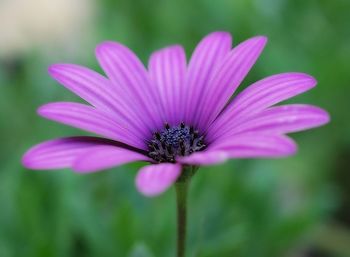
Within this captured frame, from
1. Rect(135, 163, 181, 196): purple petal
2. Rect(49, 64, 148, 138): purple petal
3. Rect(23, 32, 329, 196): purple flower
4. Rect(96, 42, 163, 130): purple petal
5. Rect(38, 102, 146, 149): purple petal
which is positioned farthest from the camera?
Rect(96, 42, 163, 130): purple petal

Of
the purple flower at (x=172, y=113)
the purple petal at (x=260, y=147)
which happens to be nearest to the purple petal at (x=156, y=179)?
the purple flower at (x=172, y=113)

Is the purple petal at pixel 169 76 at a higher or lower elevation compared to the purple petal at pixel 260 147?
higher

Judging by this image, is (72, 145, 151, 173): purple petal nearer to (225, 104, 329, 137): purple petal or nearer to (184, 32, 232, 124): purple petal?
(225, 104, 329, 137): purple petal

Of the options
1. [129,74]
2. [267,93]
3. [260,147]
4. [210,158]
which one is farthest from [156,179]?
[129,74]

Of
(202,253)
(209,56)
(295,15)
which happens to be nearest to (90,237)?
(202,253)

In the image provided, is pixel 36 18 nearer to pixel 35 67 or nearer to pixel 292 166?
pixel 35 67

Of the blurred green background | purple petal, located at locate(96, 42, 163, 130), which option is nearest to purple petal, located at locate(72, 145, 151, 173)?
purple petal, located at locate(96, 42, 163, 130)

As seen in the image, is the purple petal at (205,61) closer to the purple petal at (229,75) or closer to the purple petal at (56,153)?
the purple petal at (229,75)

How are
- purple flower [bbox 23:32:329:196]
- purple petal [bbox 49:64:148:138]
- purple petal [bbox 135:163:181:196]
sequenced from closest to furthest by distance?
purple petal [bbox 135:163:181:196], purple flower [bbox 23:32:329:196], purple petal [bbox 49:64:148:138]

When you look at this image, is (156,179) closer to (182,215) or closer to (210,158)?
(210,158)

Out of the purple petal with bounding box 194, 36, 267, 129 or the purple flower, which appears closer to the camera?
the purple flower
